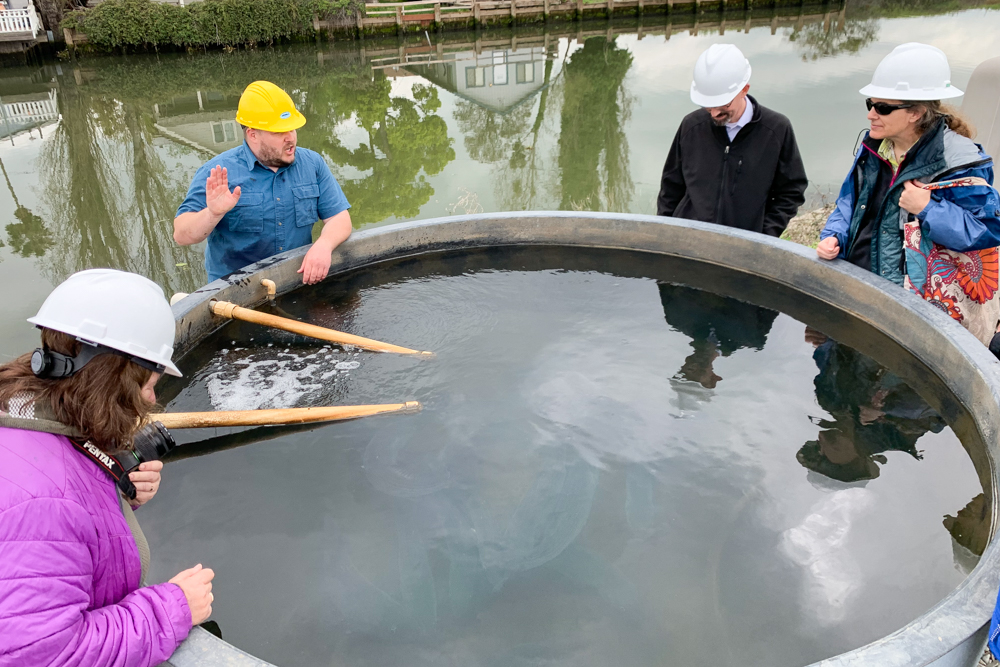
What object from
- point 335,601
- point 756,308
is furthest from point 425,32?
point 335,601

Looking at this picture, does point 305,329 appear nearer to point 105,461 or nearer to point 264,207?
point 264,207

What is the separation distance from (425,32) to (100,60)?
10206 millimetres

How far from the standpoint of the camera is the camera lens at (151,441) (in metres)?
2.08

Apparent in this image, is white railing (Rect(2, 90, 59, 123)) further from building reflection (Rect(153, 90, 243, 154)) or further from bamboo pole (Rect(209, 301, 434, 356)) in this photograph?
bamboo pole (Rect(209, 301, 434, 356))

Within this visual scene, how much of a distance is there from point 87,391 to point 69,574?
38cm

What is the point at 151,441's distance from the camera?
2104 millimetres

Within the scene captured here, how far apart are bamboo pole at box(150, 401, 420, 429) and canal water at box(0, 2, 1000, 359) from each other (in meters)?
4.03

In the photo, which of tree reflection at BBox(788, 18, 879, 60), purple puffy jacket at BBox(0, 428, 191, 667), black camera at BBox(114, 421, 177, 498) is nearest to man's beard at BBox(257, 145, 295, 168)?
black camera at BBox(114, 421, 177, 498)

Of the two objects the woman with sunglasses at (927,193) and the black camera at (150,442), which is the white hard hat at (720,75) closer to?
the woman with sunglasses at (927,193)

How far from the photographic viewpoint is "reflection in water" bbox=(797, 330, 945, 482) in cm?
240

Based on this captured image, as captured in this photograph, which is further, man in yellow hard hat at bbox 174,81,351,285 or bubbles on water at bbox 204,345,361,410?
man in yellow hard hat at bbox 174,81,351,285

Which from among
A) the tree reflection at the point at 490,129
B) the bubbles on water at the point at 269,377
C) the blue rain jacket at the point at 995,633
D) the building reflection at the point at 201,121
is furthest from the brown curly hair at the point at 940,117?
the building reflection at the point at 201,121

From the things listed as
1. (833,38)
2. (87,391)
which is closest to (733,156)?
(87,391)

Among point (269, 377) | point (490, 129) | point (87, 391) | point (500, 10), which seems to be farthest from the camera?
point (500, 10)
